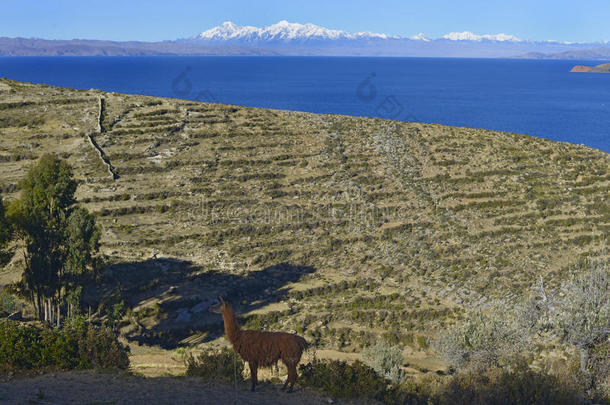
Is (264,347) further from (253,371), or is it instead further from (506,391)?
(506,391)

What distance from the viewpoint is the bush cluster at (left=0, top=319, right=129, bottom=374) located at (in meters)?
17.5

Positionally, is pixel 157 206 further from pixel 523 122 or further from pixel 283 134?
pixel 523 122

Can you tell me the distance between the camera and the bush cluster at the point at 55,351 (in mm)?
17547

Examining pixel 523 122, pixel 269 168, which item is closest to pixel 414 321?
pixel 269 168

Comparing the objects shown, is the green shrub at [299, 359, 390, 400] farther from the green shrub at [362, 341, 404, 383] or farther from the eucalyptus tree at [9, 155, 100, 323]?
the eucalyptus tree at [9, 155, 100, 323]

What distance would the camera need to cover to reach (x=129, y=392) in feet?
50.7

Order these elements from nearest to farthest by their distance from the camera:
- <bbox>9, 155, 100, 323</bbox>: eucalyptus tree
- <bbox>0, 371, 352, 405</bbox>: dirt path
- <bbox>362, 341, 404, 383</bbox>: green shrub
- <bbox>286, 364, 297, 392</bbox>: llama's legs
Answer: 1. <bbox>0, 371, 352, 405</bbox>: dirt path
2. <bbox>286, 364, 297, 392</bbox>: llama's legs
3. <bbox>362, 341, 404, 383</bbox>: green shrub
4. <bbox>9, 155, 100, 323</bbox>: eucalyptus tree

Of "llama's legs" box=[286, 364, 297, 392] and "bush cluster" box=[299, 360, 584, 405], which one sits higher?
"llama's legs" box=[286, 364, 297, 392]

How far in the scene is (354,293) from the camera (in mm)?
39000

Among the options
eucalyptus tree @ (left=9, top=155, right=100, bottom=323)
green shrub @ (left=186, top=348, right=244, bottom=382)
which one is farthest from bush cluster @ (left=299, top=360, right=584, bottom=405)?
eucalyptus tree @ (left=9, top=155, right=100, bottom=323)

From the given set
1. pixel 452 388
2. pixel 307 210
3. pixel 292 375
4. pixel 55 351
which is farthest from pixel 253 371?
pixel 307 210

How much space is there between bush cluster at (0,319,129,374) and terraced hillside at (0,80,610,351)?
43.0 ft

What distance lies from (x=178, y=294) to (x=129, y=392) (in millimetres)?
21974

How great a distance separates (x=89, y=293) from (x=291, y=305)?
15.2 metres
